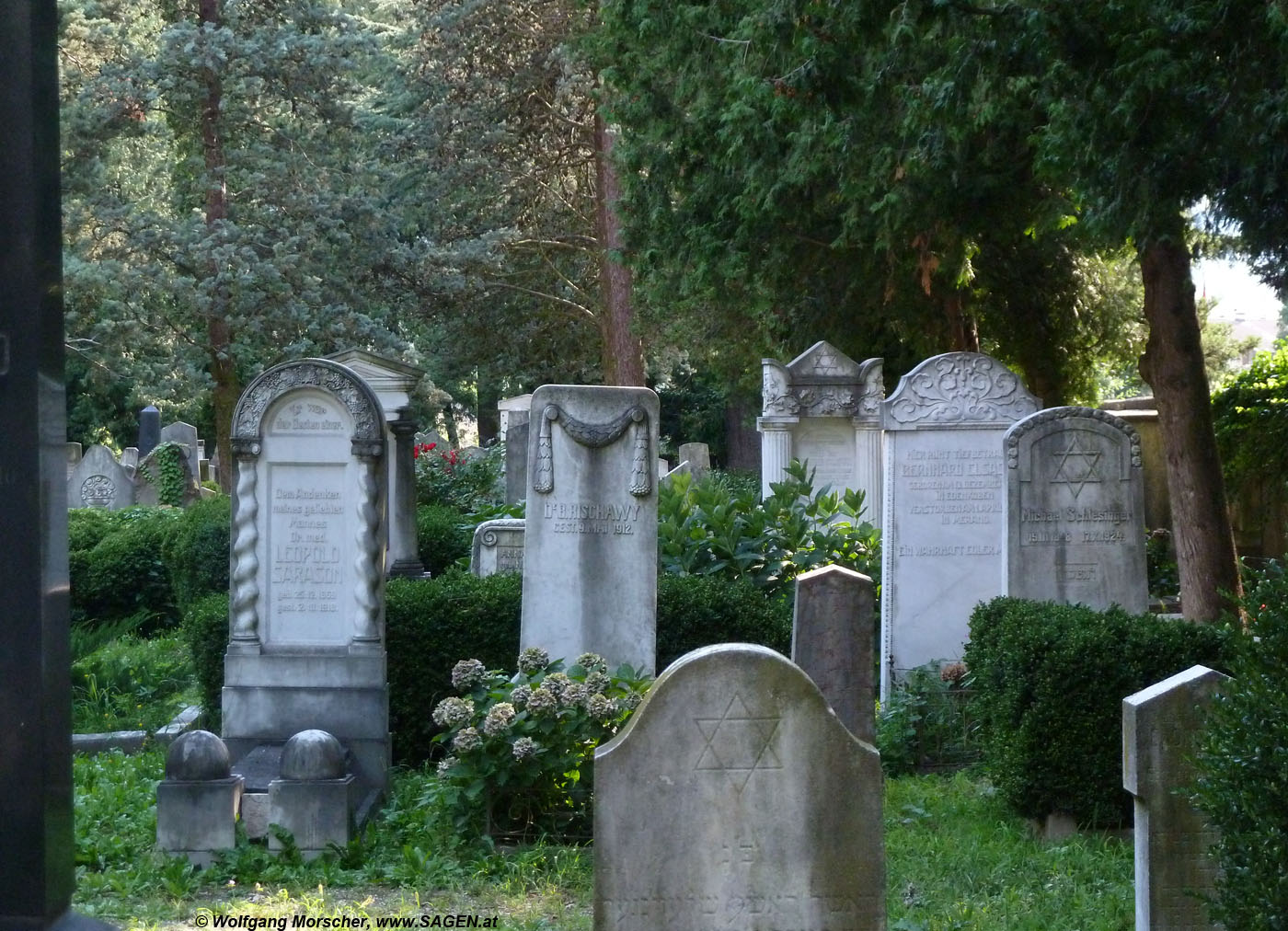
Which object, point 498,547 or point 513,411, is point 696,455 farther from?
point 498,547

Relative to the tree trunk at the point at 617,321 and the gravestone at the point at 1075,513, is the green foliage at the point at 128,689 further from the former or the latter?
the tree trunk at the point at 617,321

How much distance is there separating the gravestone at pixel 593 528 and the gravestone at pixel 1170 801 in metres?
4.76

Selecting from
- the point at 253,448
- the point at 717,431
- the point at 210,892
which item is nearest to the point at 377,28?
the point at 717,431

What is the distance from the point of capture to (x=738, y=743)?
3.90 metres

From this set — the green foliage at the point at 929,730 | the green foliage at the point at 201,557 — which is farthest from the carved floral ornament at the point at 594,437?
the green foliage at the point at 201,557

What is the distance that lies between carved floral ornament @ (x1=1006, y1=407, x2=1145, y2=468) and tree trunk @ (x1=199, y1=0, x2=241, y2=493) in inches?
717

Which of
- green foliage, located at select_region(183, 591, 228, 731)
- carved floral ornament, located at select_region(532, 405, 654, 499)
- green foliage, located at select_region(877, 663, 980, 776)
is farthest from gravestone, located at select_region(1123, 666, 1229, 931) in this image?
green foliage, located at select_region(183, 591, 228, 731)

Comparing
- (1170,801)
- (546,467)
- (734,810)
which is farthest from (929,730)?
(734,810)

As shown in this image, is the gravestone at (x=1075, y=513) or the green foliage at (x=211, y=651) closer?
the gravestone at (x=1075, y=513)

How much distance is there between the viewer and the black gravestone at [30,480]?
1974 millimetres

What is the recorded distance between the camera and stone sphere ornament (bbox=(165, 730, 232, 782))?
6.98 meters

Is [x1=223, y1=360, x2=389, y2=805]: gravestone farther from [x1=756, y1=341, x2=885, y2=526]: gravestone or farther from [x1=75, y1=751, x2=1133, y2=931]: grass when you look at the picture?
[x1=756, y1=341, x2=885, y2=526]: gravestone

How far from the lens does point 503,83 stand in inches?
1172

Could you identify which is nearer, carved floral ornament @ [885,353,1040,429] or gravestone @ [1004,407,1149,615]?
A: gravestone @ [1004,407,1149,615]
